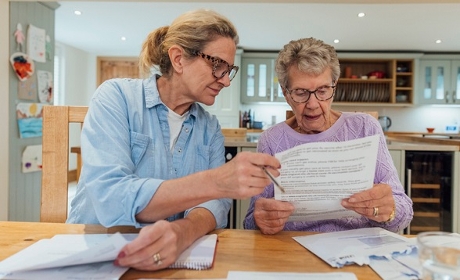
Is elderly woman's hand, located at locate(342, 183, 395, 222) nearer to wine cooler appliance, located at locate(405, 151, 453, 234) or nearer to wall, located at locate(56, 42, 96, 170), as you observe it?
wine cooler appliance, located at locate(405, 151, 453, 234)

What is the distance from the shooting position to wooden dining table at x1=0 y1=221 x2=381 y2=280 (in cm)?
74

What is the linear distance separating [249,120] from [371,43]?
2338 mm

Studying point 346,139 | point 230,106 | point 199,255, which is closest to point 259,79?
point 230,106

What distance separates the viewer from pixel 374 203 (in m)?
0.98

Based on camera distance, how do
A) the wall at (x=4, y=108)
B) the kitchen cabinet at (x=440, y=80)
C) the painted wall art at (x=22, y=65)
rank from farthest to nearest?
the kitchen cabinet at (x=440, y=80) → the painted wall art at (x=22, y=65) → the wall at (x=4, y=108)

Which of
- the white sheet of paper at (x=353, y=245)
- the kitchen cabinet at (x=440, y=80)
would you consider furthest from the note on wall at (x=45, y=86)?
the kitchen cabinet at (x=440, y=80)

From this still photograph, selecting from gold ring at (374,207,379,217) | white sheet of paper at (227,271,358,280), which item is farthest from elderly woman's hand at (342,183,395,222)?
white sheet of paper at (227,271,358,280)

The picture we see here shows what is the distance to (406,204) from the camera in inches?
44.7

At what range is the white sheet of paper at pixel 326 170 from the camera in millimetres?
834

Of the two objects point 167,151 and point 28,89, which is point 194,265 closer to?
point 167,151

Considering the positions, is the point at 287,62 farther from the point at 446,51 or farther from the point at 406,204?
the point at 446,51

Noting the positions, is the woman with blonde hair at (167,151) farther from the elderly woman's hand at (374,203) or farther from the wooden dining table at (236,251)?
the elderly woman's hand at (374,203)

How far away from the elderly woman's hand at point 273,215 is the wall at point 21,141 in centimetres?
272

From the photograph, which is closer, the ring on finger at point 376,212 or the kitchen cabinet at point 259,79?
the ring on finger at point 376,212
